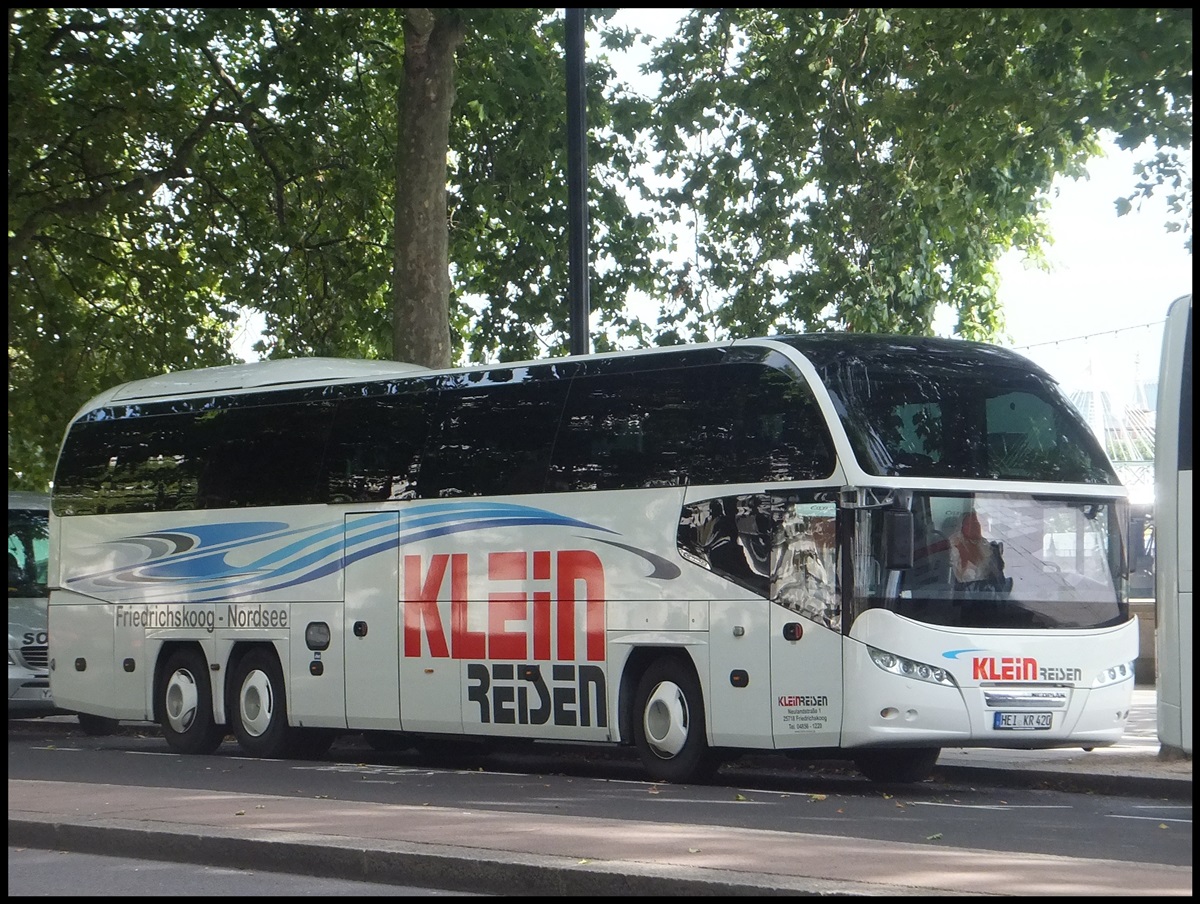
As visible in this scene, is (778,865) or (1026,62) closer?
(778,865)

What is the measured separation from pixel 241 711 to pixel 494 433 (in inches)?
164

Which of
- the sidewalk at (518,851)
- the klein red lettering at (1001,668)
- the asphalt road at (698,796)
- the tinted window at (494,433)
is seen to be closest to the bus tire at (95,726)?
the asphalt road at (698,796)

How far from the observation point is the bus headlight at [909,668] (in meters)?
13.6

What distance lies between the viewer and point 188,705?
738 inches

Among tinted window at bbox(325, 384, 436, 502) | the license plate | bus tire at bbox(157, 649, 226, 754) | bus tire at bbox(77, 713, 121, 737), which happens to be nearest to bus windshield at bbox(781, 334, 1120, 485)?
the license plate

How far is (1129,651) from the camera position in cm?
1420

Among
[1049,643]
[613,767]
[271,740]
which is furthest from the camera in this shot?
[271,740]

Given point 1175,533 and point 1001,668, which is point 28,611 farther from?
point 1175,533

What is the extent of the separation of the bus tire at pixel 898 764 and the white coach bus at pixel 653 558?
0.03 meters

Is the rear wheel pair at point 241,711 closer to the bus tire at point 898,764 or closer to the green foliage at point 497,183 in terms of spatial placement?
the bus tire at point 898,764

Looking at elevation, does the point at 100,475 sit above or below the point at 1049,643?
above

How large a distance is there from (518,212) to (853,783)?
1256 centimetres

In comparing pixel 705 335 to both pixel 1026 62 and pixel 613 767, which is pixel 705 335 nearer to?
pixel 1026 62

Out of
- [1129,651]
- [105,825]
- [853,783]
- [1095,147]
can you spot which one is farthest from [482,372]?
[1095,147]
